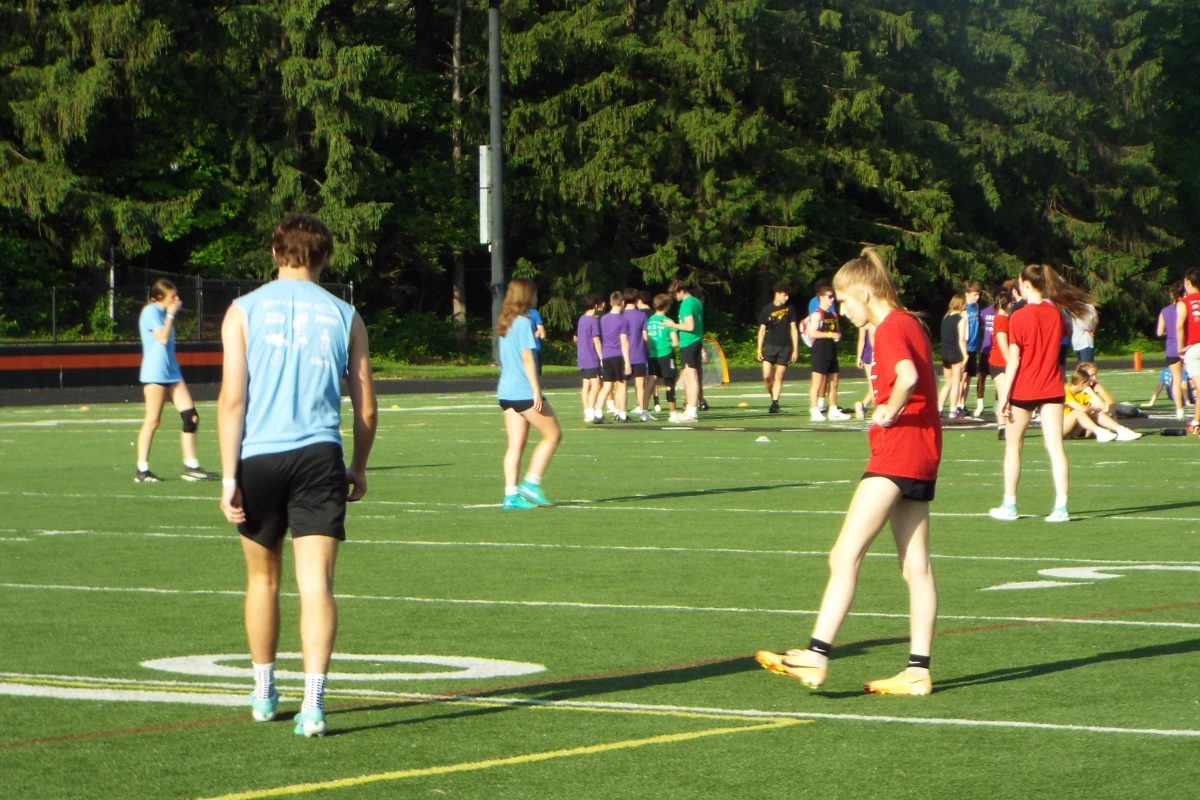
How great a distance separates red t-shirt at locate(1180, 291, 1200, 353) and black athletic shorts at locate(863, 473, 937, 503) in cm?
1835

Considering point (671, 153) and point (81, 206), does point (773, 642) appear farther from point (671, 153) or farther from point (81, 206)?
point (671, 153)

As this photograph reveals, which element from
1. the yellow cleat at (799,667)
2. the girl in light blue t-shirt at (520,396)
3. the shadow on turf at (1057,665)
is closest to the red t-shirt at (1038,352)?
the girl in light blue t-shirt at (520,396)

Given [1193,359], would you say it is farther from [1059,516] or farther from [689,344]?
[1059,516]

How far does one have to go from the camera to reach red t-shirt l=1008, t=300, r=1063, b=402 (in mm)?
14469

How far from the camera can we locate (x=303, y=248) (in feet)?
23.2

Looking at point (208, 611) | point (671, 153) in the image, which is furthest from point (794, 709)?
point (671, 153)

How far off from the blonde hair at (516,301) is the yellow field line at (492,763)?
8.46 m

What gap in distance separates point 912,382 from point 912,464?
32 centimetres

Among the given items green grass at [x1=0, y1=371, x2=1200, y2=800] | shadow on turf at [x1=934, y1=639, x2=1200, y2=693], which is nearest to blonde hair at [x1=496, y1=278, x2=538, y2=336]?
green grass at [x1=0, y1=371, x2=1200, y2=800]

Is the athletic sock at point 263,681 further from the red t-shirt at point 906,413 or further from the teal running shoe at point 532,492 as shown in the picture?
the teal running shoe at point 532,492

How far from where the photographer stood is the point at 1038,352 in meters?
14.6

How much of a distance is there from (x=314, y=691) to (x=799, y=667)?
5.81 ft

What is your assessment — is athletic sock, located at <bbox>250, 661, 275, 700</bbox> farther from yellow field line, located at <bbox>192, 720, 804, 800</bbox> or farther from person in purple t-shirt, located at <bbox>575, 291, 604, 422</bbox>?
person in purple t-shirt, located at <bbox>575, 291, 604, 422</bbox>

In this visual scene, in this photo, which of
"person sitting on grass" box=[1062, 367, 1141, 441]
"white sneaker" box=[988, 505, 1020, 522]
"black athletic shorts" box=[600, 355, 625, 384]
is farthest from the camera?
"black athletic shorts" box=[600, 355, 625, 384]
